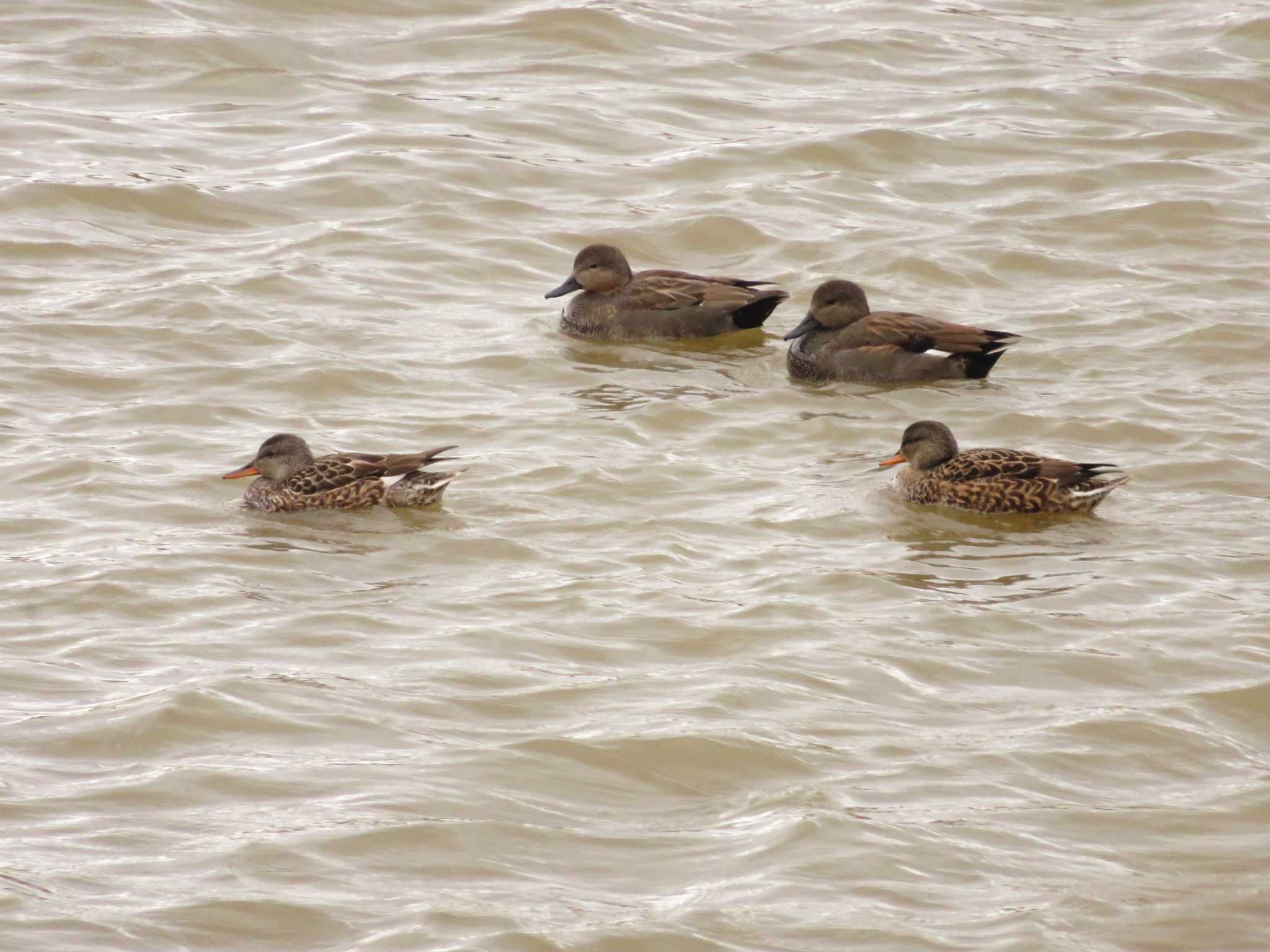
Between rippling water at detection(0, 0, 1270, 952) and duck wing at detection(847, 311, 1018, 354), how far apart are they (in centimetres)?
30

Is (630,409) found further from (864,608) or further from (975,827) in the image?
(975,827)

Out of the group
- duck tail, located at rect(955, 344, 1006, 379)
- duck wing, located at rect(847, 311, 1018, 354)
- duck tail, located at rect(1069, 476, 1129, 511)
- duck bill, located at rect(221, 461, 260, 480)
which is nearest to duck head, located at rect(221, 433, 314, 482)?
duck bill, located at rect(221, 461, 260, 480)

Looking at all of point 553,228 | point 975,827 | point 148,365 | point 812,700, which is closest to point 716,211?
point 553,228

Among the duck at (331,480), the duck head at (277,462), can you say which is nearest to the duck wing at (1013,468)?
the duck at (331,480)

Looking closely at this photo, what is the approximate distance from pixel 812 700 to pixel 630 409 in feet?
13.1

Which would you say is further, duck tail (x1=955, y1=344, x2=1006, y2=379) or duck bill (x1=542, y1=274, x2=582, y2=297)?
duck bill (x1=542, y1=274, x2=582, y2=297)

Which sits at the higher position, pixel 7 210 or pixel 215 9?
pixel 215 9

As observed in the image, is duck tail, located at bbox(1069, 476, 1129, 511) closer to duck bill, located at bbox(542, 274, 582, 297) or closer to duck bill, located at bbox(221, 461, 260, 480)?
duck bill, located at bbox(221, 461, 260, 480)

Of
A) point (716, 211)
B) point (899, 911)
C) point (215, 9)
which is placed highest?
point (215, 9)

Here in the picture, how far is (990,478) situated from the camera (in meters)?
9.95

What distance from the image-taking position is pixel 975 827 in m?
6.58

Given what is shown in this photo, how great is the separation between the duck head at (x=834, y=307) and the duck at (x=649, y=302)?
0.35 m

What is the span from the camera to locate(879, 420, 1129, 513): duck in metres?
9.79

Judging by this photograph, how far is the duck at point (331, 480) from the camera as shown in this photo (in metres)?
9.48
